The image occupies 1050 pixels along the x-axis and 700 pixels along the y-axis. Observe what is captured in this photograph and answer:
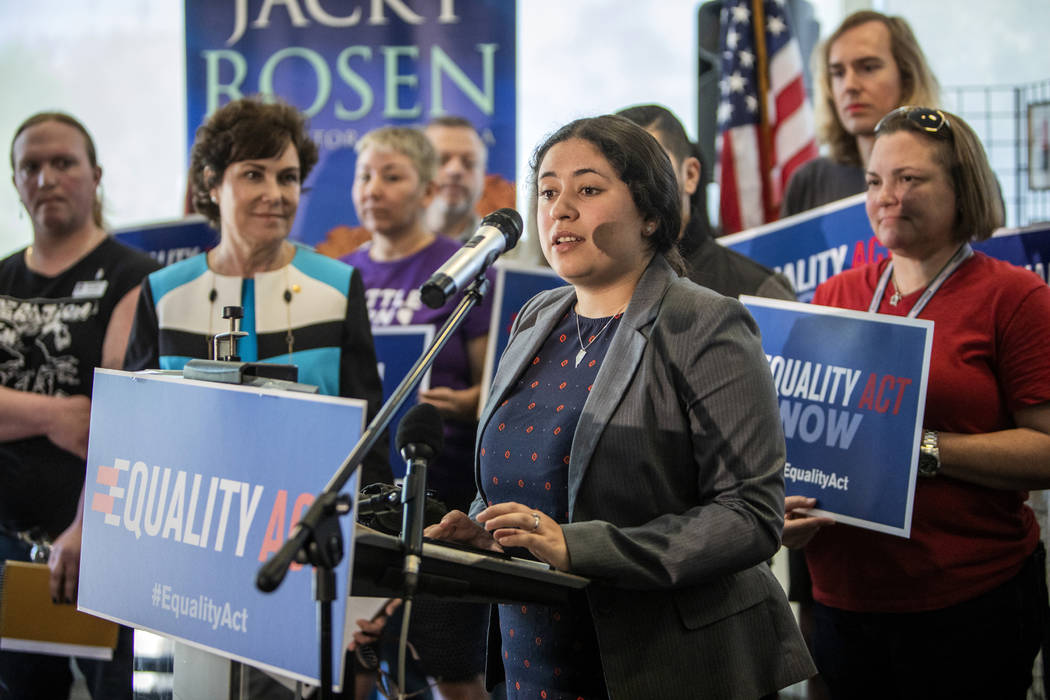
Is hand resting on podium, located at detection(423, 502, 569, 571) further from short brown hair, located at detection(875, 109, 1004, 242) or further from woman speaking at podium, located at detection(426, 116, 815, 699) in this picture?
short brown hair, located at detection(875, 109, 1004, 242)

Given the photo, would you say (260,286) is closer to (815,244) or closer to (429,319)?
(429,319)

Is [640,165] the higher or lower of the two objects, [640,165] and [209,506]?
the higher

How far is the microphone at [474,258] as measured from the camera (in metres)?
1.46

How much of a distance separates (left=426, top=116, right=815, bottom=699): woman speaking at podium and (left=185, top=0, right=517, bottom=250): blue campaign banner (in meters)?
2.63

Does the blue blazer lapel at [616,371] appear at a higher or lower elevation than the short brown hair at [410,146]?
lower

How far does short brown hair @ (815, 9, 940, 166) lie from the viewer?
3064 millimetres

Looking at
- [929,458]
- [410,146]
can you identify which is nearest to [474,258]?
[929,458]

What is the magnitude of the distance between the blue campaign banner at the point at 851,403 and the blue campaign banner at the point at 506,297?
1034 millimetres

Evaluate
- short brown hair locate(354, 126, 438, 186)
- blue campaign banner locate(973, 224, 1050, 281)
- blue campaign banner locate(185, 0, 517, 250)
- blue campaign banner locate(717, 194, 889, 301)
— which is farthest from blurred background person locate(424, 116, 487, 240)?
blue campaign banner locate(973, 224, 1050, 281)

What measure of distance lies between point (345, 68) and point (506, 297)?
1.78m

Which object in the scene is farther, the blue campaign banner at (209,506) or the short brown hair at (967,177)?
the short brown hair at (967,177)

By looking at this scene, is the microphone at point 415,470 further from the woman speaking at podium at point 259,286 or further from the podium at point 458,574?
the woman speaking at podium at point 259,286

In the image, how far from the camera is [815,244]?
9.47 feet

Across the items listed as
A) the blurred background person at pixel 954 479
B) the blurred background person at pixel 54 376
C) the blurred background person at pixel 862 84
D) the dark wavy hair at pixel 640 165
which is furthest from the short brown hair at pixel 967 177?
the blurred background person at pixel 54 376
